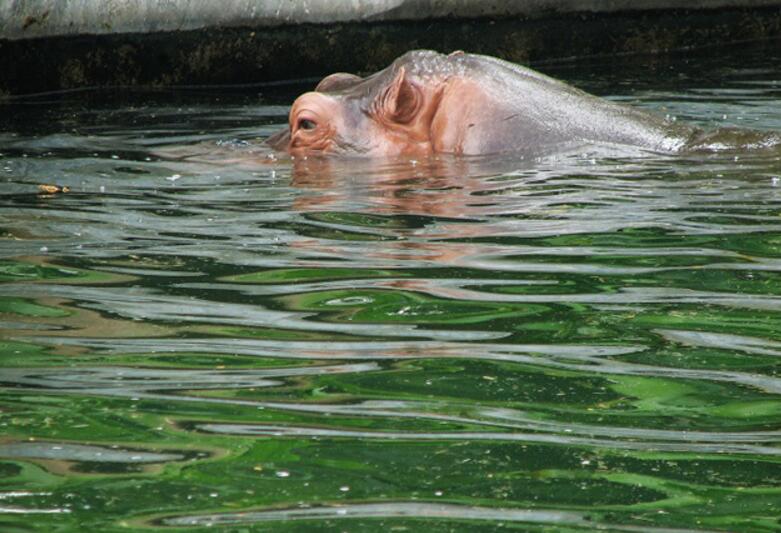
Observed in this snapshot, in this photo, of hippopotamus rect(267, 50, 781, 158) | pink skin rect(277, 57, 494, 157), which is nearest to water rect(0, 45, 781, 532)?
hippopotamus rect(267, 50, 781, 158)

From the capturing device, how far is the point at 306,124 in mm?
7215

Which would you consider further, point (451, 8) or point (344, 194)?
point (451, 8)

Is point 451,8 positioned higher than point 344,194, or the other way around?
point 451,8

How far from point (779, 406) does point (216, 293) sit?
62.2 inches

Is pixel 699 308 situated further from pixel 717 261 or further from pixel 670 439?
pixel 670 439

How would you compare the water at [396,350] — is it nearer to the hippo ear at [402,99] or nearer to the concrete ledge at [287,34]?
the hippo ear at [402,99]

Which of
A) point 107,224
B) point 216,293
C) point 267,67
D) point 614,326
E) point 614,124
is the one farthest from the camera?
point 267,67

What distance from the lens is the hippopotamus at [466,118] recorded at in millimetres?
6898

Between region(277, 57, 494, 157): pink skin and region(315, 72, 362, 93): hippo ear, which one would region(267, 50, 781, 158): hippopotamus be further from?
region(315, 72, 362, 93): hippo ear

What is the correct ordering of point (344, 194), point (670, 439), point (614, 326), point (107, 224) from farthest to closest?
point (344, 194)
point (107, 224)
point (614, 326)
point (670, 439)

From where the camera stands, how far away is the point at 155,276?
4297 millimetres

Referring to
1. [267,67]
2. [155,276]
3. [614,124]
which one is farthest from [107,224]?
[267,67]

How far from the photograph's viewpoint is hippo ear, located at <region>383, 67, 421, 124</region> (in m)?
6.96

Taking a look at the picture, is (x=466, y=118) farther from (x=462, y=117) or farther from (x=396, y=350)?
(x=396, y=350)
